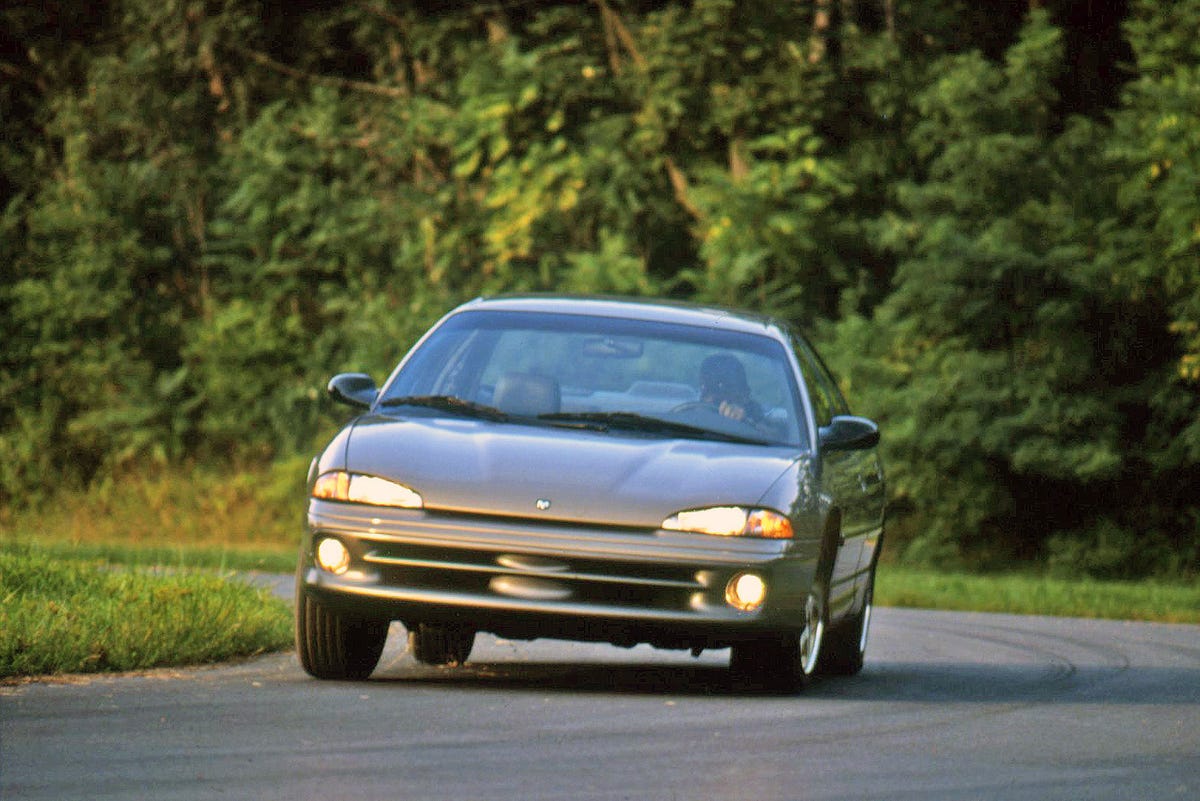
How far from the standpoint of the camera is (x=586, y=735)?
8023 millimetres

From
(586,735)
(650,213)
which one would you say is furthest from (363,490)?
(650,213)

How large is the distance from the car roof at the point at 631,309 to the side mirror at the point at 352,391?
2.12 feet

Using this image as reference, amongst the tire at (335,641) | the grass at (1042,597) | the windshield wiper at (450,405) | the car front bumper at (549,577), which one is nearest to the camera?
the car front bumper at (549,577)

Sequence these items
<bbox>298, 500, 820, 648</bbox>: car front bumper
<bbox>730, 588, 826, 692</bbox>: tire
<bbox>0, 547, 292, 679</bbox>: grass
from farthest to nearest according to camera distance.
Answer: <bbox>0, 547, 292, 679</bbox>: grass < <bbox>730, 588, 826, 692</bbox>: tire < <bbox>298, 500, 820, 648</bbox>: car front bumper

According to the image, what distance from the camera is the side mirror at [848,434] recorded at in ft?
33.0

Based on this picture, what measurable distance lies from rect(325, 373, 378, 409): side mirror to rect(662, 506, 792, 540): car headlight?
1.77 metres

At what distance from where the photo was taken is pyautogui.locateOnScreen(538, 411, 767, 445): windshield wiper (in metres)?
9.68

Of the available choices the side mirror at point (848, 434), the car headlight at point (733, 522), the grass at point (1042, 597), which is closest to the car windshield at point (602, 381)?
the side mirror at point (848, 434)

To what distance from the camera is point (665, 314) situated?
1066cm

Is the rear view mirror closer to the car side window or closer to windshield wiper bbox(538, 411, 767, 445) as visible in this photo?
windshield wiper bbox(538, 411, 767, 445)

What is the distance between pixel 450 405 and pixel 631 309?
113cm

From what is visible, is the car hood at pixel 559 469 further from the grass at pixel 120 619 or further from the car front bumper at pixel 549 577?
the grass at pixel 120 619

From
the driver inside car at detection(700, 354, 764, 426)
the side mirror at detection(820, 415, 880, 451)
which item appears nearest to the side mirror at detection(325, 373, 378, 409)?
the driver inside car at detection(700, 354, 764, 426)

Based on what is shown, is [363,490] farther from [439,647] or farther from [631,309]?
[631,309]
